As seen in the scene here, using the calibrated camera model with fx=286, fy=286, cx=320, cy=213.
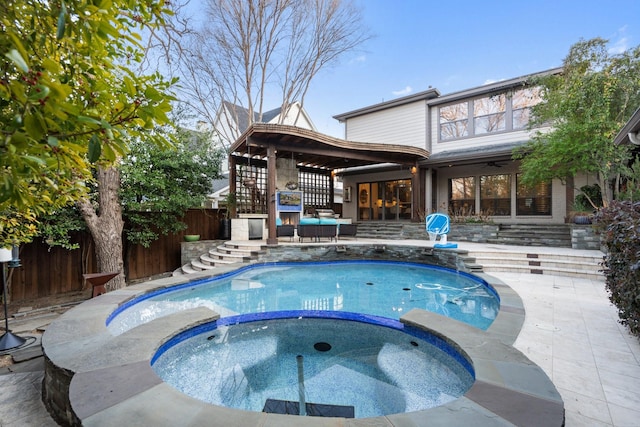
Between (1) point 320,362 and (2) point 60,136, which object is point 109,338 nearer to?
(1) point 320,362

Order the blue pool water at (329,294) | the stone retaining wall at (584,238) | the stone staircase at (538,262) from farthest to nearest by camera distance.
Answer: the stone retaining wall at (584,238)
the stone staircase at (538,262)
the blue pool water at (329,294)

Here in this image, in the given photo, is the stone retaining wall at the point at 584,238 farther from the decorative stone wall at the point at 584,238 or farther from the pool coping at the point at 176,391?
the pool coping at the point at 176,391

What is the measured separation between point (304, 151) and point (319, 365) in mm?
7529

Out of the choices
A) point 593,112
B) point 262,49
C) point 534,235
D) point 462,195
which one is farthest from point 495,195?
point 262,49

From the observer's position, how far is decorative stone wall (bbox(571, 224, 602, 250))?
785 centimetres

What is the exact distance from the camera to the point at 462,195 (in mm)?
13312

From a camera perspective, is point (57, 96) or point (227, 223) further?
point (227, 223)

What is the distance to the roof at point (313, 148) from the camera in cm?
851

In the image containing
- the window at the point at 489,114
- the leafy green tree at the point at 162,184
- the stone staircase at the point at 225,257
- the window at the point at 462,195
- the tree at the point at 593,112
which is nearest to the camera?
the tree at the point at 593,112

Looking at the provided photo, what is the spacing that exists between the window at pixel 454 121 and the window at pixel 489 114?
0.36 metres

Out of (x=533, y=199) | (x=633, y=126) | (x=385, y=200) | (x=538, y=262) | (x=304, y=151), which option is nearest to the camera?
(x=633, y=126)

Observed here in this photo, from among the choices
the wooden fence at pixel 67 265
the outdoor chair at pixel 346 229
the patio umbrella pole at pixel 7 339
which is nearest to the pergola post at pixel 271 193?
the outdoor chair at pixel 346 229

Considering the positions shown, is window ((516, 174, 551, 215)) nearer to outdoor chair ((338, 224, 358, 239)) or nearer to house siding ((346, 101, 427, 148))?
house siding ((346, 101, 427, 148))

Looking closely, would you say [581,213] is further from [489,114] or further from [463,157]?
[489,114]
